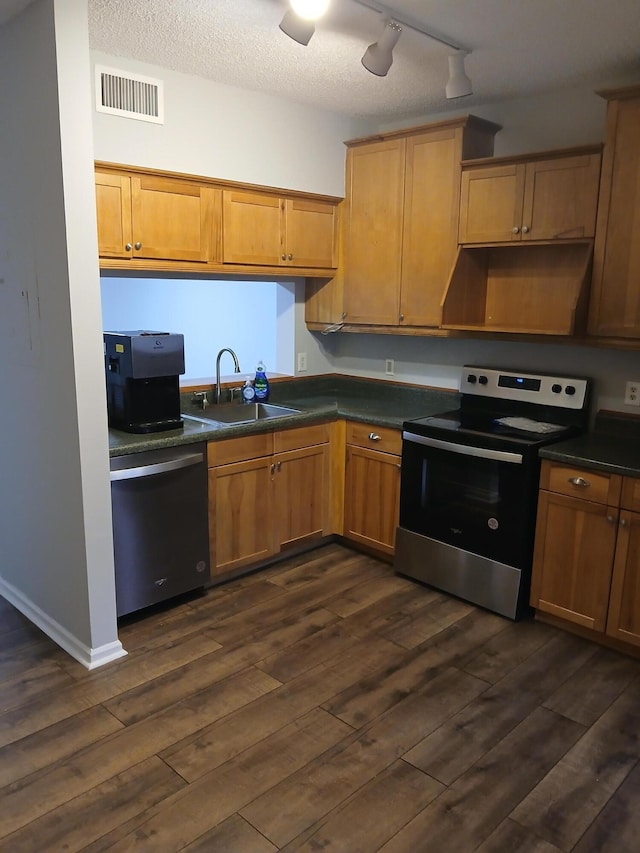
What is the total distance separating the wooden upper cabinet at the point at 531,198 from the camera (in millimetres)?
2916

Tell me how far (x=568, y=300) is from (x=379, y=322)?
1054mm

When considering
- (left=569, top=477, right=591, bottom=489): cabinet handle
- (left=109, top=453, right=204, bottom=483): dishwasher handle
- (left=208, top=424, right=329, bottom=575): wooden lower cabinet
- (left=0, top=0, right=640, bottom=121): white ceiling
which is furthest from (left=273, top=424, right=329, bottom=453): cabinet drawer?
(left=0, top=0, right=640, bottom=121): white ceiling

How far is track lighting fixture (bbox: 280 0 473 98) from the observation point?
2197mm

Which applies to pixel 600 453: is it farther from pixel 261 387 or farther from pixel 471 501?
pixel 261 387

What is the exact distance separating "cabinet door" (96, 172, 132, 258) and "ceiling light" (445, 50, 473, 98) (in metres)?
1.46

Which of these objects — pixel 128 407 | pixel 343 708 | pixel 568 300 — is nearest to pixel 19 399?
pixel 128 407

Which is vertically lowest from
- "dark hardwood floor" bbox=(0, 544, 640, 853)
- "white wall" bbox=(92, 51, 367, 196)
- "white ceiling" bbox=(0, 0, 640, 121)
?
"dark hardwood floor" bbox=(0, 544, 640, 853)

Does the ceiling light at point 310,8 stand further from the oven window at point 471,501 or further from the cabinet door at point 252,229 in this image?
the oven window at point 471,501

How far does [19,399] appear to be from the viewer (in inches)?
111

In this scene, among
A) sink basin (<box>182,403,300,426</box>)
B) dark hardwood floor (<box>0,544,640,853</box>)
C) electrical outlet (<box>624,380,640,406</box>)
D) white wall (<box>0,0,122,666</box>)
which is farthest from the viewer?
sink basin (<box>182,403,300,426</box>)

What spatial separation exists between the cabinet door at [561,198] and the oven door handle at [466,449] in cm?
103

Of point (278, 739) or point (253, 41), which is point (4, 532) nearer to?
point (278, 739)

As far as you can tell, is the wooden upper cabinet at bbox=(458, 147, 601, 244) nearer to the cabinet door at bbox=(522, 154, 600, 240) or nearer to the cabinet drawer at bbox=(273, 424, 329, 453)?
the cabinet door at bbox=(522, 154, 600, 240)

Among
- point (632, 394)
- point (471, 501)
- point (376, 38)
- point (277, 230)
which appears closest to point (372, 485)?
point (471, 501)
